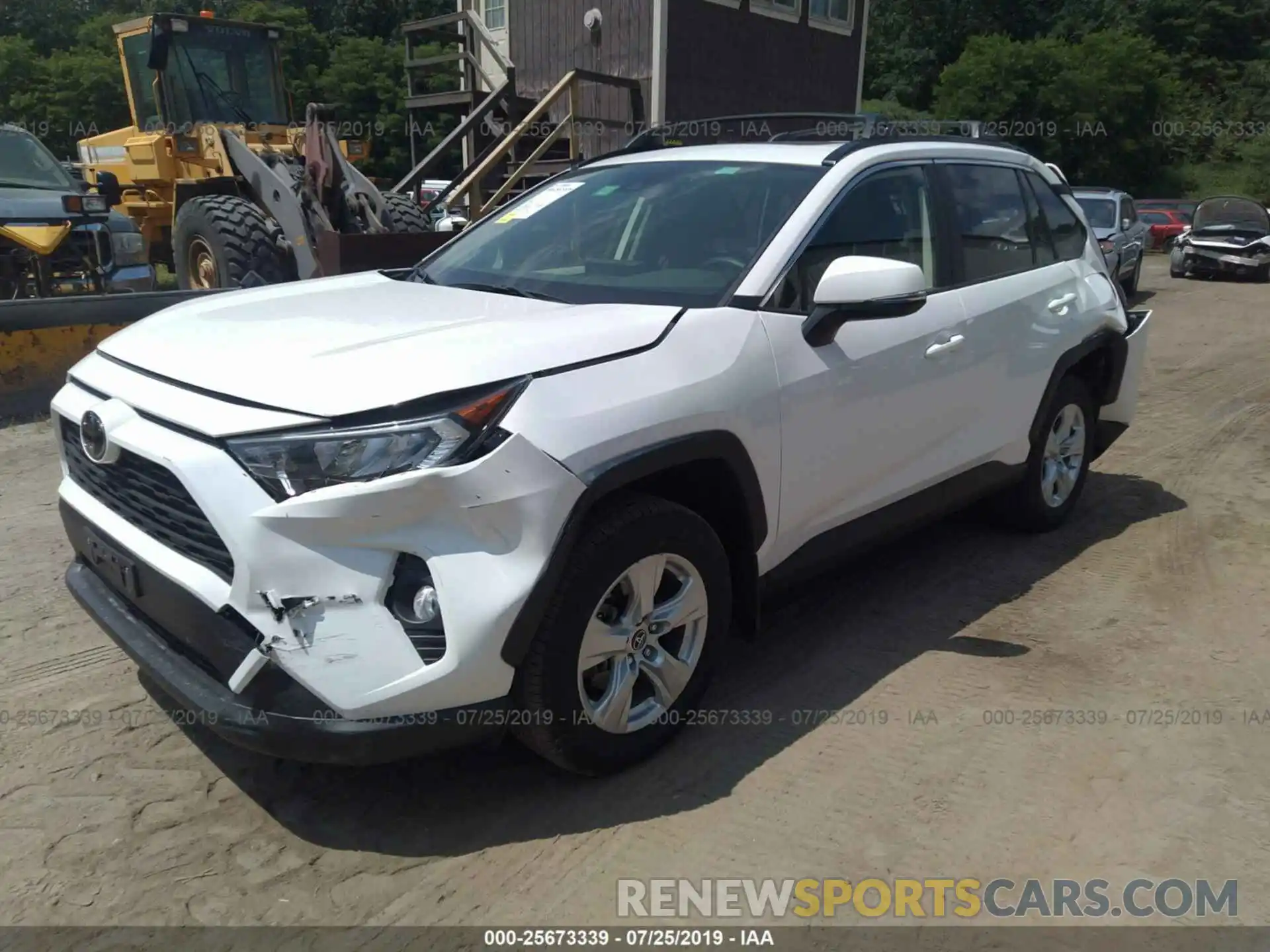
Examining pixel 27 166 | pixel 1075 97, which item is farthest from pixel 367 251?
A: pixel 1075 97

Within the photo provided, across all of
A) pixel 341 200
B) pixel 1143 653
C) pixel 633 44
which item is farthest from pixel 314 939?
pixel 633 44

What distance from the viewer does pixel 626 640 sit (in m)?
2.87

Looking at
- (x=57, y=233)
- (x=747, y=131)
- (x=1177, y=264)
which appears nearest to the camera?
(x=747, y=131)

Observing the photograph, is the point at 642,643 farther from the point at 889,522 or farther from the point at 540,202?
the point at 540,202

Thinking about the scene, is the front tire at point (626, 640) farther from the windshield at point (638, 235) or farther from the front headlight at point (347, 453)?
the windshield at point (638, 235)

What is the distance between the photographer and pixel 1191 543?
5.16 m

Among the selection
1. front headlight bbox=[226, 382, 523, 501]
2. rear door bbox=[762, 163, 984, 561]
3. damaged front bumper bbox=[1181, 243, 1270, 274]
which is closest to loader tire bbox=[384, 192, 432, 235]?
rear door bbox=[762, 163, 984, 561]

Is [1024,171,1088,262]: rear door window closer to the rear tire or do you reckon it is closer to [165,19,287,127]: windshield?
[165,19,287,127]: windshield

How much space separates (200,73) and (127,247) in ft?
6.62

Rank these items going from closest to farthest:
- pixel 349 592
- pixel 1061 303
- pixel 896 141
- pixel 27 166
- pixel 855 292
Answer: pixel 349 592
pixel 855 292
pixel 896 141
pixel 1061 303
pixel 27 166

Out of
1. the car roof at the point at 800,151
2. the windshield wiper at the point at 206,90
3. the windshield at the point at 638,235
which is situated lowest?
the windshield at the point at 638,235

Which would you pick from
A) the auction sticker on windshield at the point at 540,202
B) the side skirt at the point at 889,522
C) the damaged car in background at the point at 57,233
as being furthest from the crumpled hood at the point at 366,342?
the damaged car in background at the point at 57,233

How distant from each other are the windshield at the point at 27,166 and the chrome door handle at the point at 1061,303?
931cm

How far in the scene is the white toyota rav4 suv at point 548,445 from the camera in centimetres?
243
